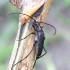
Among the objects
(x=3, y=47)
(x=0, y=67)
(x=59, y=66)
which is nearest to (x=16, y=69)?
(x=0, y=67)

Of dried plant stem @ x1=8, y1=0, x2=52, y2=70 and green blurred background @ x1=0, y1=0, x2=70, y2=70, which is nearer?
dried plant stem @ x1=8, y1=0, x2=52, y2=70

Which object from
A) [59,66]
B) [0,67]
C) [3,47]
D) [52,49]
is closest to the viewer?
[0,67]

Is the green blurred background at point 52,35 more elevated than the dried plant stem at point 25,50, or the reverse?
the green blurred background at point 52,35

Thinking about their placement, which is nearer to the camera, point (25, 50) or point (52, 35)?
point (25, 50)

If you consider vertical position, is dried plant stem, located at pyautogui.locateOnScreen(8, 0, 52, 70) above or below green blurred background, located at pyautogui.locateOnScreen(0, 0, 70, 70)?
below

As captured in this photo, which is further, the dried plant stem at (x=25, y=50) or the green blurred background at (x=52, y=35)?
the green blurred background at (x=52, y=35)

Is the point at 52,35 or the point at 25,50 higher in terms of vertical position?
the point at 52,35

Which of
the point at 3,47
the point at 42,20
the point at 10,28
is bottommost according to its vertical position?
the point at 42,20

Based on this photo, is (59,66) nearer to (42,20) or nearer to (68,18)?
(68,18)
